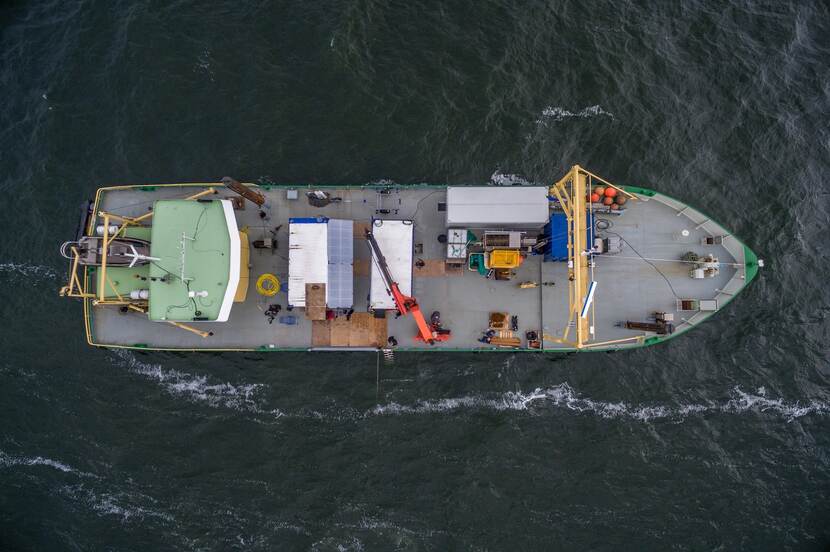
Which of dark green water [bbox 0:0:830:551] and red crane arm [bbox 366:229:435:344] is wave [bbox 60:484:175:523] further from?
red crane arm [bbox 366:229:435:344]

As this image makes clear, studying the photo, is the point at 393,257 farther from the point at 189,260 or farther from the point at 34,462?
the point at 34,462

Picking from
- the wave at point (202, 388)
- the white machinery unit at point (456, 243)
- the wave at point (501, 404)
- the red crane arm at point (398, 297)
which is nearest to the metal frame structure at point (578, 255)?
the wave at point (501, 404)

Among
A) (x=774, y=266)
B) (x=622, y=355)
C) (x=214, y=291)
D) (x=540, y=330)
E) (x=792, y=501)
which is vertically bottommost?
(x=792, y=501)

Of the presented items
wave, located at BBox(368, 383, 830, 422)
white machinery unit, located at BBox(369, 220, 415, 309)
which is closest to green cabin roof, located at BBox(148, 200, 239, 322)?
white machinery unit, located at BBox(369, 220, 415, 309)

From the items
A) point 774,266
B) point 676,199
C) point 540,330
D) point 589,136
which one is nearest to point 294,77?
point 589,136

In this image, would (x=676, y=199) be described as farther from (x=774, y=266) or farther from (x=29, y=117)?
(x=29, y=117)

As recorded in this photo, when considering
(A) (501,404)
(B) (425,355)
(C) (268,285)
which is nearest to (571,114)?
(B) (425,355)
